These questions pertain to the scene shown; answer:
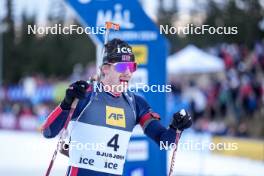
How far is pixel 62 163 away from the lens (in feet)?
41.0

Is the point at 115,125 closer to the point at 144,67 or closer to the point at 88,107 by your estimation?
the point at 88,107

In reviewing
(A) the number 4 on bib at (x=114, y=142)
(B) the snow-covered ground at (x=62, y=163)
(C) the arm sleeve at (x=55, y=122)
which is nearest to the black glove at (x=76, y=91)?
(C) the arm sleeve at (x=55, y=122)

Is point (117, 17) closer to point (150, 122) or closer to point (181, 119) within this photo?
point (150, 122)

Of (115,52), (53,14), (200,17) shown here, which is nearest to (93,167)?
(115,52)

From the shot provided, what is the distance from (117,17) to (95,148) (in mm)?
2561

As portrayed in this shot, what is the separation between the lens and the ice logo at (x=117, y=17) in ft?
22.3

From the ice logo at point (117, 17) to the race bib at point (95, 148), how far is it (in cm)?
231

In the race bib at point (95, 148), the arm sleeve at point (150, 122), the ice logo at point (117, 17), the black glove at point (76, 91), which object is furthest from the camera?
the ice logo at point (117, 17)

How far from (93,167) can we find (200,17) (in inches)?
739

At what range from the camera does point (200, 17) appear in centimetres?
2300

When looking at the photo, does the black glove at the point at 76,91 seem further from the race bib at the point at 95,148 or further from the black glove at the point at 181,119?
the black glove at the point at 181,119

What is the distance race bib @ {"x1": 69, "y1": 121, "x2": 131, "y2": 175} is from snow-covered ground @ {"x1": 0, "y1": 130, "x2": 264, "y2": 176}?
6.04 m

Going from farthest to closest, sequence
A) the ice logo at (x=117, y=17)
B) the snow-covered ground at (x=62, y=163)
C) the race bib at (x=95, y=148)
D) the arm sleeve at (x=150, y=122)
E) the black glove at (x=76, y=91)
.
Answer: the snow-covered ground at (x=62, y=163) < the ice logo at (x=117, y=17) < the arm sleeve at (x=150, y=122) < the race bib at (x=95, y=148) < the black glove at (x=76, y=91)

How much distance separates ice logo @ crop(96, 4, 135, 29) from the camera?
680 cm
